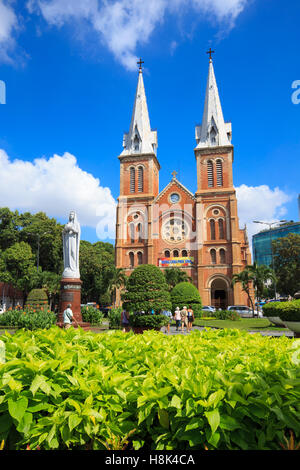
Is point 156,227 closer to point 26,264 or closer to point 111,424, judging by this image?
point 26,264

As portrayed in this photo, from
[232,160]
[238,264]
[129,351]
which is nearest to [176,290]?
[238,264]

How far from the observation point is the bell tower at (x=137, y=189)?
137 ft

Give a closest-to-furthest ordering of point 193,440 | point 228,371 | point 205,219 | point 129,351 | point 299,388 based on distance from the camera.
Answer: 1. point 193,440
2. point 299,388
3. point 228,371
4. point 129,351
5. point 205,219

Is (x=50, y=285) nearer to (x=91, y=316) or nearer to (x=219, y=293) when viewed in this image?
(x=91, y=316)

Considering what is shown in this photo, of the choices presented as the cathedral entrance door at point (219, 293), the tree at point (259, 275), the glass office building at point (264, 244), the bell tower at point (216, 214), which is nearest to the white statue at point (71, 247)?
the tree at point (259, 275)

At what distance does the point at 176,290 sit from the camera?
27656 mm

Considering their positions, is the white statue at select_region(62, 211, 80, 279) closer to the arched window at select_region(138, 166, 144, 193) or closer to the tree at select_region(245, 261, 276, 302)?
the tree at select_region(245, 261, 276, 302)

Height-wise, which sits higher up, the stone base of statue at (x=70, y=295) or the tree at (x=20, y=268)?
the tree at (x=20, y=268)

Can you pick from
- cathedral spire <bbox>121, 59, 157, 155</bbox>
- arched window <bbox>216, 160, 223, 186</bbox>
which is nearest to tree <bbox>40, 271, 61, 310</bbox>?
cathedral spire <bbox>121, 59, 157, 155</bbox>

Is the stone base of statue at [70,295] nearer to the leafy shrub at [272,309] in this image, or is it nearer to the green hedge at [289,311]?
the leafy shrub at [272,309]

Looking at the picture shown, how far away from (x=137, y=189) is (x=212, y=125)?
12.8 meters

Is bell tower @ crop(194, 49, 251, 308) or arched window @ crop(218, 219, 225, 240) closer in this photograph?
bell tower @ crop(194, 49, 251, 308)

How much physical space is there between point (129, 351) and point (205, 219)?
126ft

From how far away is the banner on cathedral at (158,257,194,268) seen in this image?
40062 millimetres
